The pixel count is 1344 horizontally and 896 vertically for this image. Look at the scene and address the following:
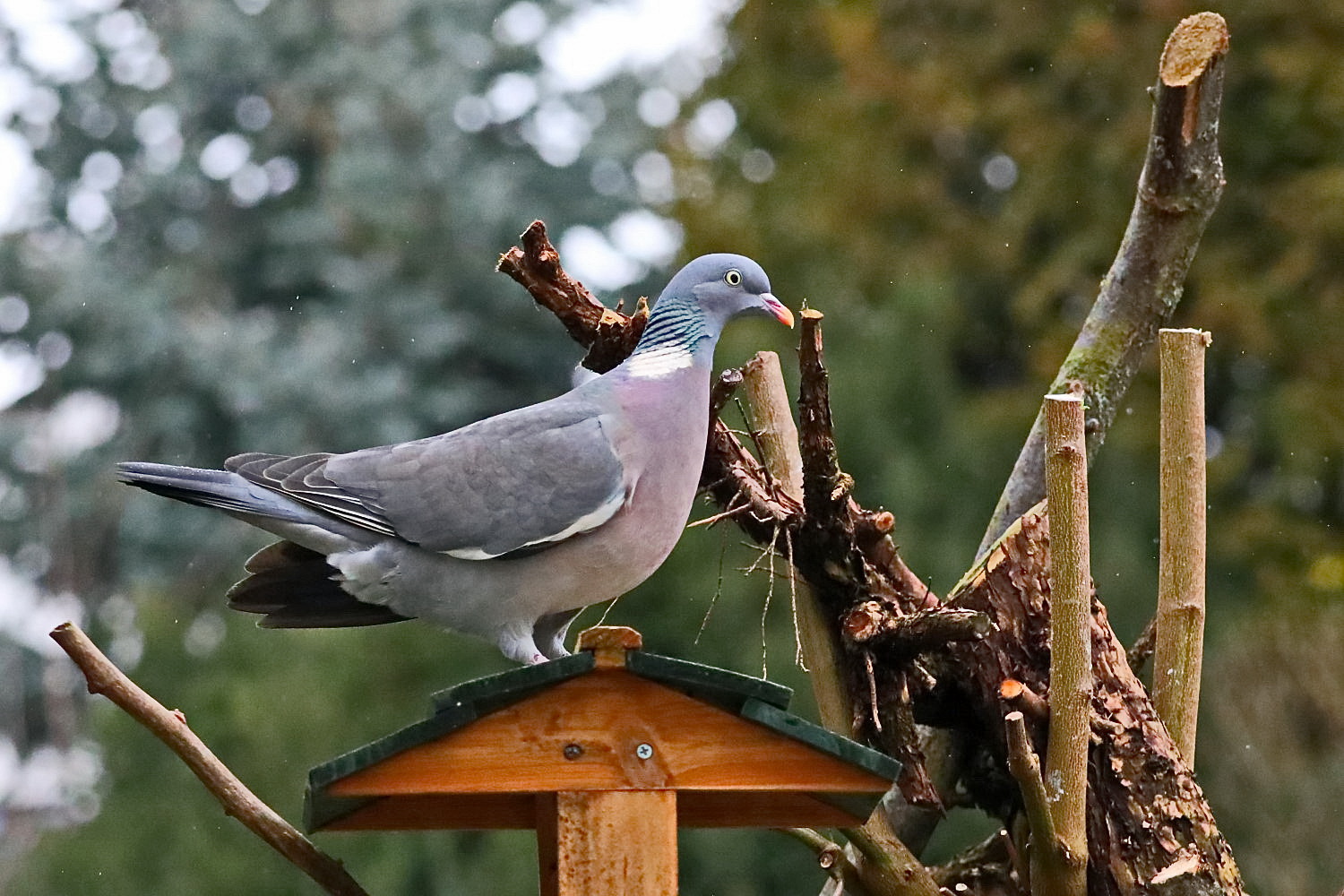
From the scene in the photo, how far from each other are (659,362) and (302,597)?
869mm

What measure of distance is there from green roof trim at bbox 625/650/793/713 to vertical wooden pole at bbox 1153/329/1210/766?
1.33 metres

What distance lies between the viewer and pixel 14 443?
37.4ft

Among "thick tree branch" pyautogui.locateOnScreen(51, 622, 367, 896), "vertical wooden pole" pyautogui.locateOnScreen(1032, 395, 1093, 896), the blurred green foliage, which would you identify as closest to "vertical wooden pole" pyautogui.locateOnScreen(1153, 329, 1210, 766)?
"vertical wooden pole" pyautogui.locateOnScreen(1032, 395, 1093, 896)

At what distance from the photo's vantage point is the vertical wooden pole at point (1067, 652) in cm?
331

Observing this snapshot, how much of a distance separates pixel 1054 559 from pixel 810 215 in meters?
8.83

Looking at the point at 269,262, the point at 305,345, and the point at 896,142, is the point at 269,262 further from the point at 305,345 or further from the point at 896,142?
the point at 896,142

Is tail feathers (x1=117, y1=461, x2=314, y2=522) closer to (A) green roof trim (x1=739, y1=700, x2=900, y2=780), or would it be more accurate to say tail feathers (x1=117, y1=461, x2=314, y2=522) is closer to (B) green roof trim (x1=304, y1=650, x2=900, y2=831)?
(B) green roof trim (x1=304, y1=650, x2=900, y2=831)

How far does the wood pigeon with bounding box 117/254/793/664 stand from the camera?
11.2 ft

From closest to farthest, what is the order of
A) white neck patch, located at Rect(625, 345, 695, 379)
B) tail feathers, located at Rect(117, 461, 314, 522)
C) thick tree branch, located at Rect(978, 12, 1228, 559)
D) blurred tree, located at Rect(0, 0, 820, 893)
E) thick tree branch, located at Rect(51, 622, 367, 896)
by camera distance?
thick tree branch, located at Rect(51, 622, 367, 896) < tail feathers, located at Rect(117, 461, 314, 522) < white neck patch, located at Rect(625, 345, 695, 379) < thick tree branch, located at Rect(978, 12, 1228, 559) < blurred tree, located at Rect(0, 0, 820, 893)

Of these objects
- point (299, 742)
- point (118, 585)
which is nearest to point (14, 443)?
point (118, 585)

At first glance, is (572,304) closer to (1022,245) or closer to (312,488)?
(312,488)

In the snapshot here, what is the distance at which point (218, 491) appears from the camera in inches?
135

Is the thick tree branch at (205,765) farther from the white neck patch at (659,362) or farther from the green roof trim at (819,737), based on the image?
the white neck patch at (659,362)

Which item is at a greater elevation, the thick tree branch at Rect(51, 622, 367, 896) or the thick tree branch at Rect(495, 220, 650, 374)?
the thick tree branch at Rect(495, 220, 650, 374)
